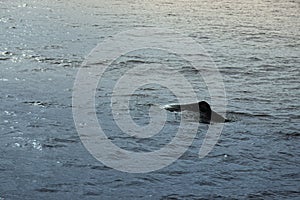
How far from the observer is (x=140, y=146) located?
28.5ft

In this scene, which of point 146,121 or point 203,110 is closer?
point 146,121

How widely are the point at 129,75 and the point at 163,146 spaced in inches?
209

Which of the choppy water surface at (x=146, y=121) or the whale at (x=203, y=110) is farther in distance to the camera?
the whale at (x=203, y=110)

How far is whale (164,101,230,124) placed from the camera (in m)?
10.3

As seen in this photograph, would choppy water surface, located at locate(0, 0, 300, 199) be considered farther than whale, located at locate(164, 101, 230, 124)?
No

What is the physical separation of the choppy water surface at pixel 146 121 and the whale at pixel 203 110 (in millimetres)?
320

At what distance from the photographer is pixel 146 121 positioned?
32.9ft

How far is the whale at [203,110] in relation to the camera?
1029 cm

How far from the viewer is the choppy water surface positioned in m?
7.14

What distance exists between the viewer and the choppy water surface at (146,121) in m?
7.14

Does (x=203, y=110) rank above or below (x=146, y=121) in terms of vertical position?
above

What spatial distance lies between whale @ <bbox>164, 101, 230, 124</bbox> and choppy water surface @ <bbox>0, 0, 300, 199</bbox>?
32 cm

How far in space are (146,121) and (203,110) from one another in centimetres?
123

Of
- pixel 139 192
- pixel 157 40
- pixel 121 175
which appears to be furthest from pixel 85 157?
pixel 157 40
